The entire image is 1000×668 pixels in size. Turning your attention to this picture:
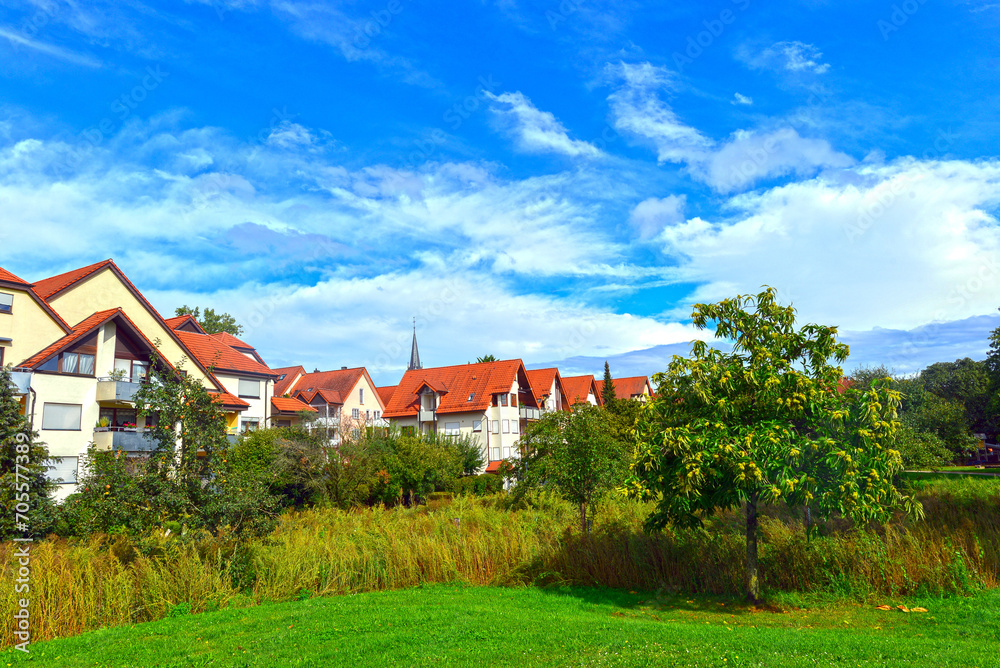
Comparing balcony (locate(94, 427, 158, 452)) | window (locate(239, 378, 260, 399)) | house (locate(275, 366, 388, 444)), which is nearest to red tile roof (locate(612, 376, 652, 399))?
house (locate(275, 366, 388, 444))

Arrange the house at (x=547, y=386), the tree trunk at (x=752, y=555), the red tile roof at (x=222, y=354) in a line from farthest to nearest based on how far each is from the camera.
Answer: the house at (x=547, y=386) → the red tile roof at (x=222, y=354) → the tree trunk at (x=752, y=555)

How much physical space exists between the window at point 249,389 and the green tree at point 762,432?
33774mm

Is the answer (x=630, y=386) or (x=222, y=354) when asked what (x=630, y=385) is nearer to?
(x=630, y=386)

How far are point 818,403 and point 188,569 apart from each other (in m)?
11.1

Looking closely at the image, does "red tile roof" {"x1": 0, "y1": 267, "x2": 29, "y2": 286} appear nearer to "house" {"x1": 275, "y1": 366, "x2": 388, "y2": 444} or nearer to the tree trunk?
"house" {"x1": 275, "y1": 366, "x2": 388, "y2": 444}

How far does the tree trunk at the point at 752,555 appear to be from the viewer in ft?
34.8

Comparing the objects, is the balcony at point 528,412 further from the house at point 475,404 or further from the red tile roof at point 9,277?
the red tile roof at point 9,277

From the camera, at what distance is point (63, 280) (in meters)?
33.3

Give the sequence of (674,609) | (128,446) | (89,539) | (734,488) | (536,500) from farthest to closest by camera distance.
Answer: (128,446), (536,500), (89,539), (674,609), (734,488)

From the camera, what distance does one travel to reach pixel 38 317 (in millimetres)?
28781

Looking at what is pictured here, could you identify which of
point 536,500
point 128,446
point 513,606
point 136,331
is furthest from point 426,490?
point 513,606

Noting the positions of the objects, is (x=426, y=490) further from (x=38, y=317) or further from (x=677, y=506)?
(x=677, y=506)

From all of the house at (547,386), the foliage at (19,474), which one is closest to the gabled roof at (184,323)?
the foliage at (19,474)

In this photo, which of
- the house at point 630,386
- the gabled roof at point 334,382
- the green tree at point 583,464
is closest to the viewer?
the green tree at point 583,464
